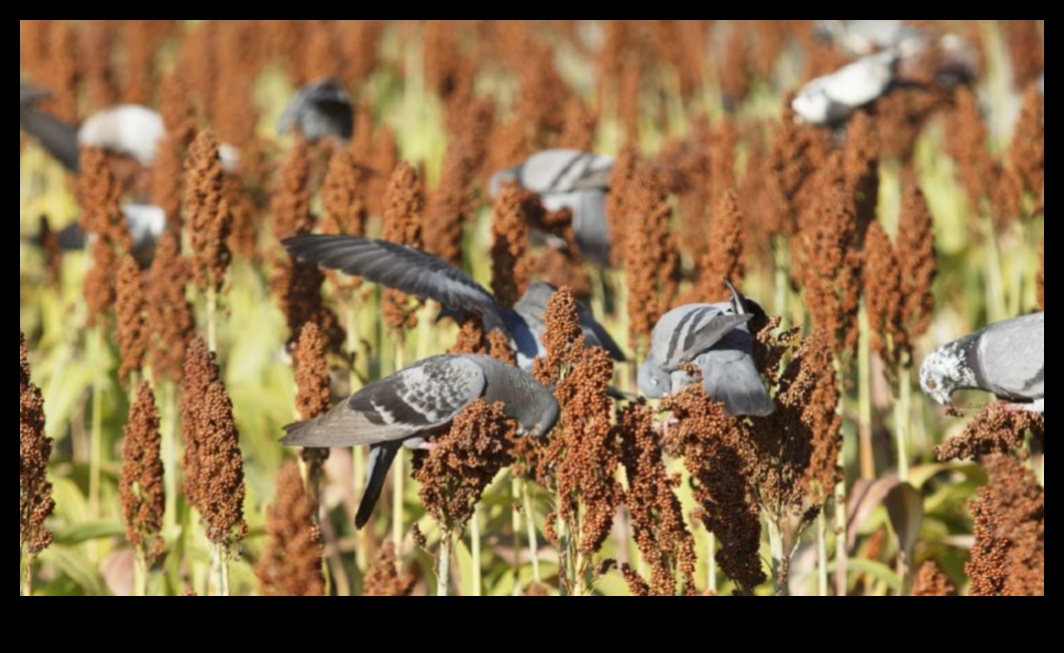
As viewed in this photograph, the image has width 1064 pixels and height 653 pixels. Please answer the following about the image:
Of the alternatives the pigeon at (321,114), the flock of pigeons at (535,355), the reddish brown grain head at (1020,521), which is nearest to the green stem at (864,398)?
the flock of pigeons at (535,355)

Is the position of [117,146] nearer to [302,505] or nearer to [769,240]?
[769,240]

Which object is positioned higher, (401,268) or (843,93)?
(843,93)

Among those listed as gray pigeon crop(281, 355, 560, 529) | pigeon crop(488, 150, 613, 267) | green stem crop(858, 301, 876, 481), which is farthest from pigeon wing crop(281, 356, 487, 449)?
pigeon crop(488, 150, 613, 267)

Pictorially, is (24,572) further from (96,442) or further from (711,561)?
(711,561)

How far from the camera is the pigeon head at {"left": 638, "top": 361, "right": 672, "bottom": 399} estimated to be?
4285 mm

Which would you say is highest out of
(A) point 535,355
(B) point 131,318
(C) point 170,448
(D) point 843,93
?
(D) point 843,93

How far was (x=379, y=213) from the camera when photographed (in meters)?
7.24

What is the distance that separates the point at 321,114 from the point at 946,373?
14.5ft

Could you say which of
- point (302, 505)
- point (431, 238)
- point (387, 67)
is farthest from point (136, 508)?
point (387, 67)

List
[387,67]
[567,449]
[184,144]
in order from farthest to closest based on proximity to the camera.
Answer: [387,67]
[184,144]
[567,449]

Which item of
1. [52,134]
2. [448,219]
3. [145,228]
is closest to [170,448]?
[448,219]

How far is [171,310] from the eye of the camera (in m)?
5.29

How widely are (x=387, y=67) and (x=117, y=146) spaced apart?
378 cm

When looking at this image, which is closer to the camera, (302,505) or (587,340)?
(302,505)
